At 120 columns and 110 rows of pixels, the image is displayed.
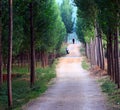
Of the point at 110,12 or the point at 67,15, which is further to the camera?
the point at 67,15

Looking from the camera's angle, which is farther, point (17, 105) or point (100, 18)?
point (100, 18)

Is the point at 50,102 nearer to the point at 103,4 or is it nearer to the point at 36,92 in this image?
the point at 36,92

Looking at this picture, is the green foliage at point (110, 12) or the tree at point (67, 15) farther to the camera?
the tree at point (67, 15)

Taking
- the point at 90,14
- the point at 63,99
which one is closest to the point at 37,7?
the point at 90,14

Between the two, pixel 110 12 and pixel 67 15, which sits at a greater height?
pixel 67 15

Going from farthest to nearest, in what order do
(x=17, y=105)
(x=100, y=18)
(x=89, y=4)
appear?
(x=89, y=4) < (x=100, y=18) < (x=17, y=105)

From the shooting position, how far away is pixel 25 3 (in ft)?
88.4

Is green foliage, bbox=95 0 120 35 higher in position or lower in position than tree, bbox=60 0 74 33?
lower

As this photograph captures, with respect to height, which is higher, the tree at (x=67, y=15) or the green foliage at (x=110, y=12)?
the tree at (x=67, y=15)

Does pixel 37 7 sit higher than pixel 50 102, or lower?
higher

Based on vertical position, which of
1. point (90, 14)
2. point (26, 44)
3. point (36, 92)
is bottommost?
point (36, 92)

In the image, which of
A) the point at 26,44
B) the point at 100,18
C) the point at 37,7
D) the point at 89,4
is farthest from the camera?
the point at 26,44

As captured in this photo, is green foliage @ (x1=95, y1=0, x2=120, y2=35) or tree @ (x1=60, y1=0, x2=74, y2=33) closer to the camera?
green foliage @ (x1=95, y1=0, x2=120, y2=35)

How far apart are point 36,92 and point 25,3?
695 cm
